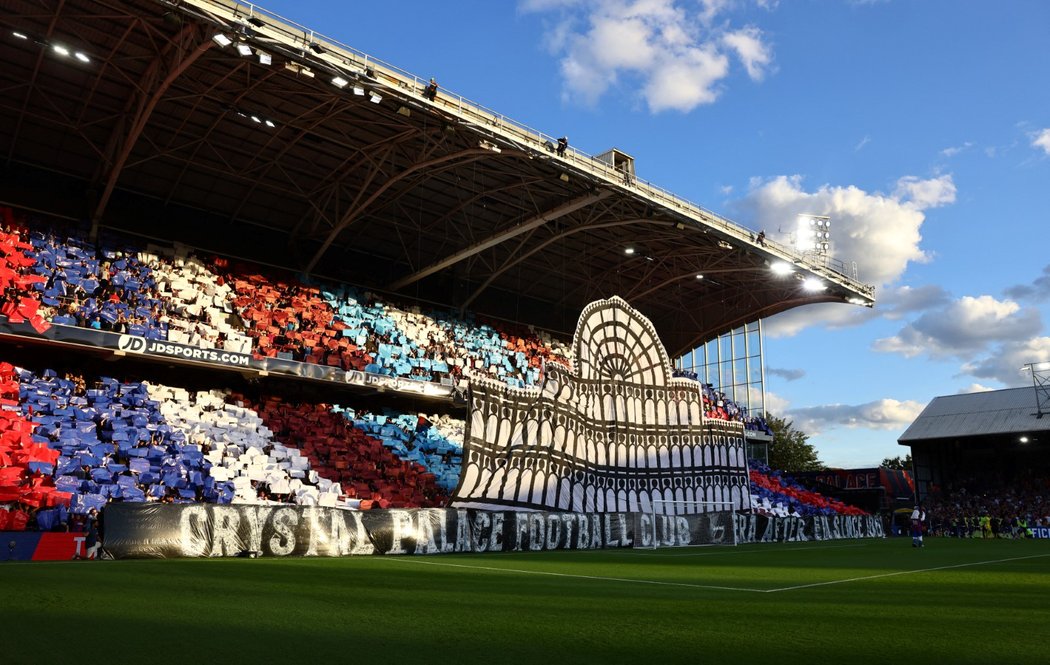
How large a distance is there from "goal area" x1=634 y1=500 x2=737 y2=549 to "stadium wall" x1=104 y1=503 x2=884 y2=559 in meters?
0.04

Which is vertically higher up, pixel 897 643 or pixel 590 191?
pixel 590 191

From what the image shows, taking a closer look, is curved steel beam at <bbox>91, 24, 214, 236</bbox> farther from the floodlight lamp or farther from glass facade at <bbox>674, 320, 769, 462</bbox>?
glass facade at <bbox>674, 320, 769, 462</bbox>

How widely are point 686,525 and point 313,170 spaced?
22.1 meters

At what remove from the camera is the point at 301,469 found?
29422 millimetres

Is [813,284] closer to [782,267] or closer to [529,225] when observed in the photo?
[782,267]

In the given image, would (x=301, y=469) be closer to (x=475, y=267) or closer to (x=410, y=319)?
(x=410, y=319)

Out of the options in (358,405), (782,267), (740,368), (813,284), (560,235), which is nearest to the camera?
(358,405)

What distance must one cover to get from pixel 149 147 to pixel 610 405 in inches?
878

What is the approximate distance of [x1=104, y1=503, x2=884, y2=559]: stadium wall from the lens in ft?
55.5

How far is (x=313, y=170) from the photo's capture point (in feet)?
112

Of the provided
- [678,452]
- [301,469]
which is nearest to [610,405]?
[678,452]

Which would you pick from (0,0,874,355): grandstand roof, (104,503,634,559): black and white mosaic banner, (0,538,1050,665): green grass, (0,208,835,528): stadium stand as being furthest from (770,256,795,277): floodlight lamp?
(0,538,1050,665): green grass

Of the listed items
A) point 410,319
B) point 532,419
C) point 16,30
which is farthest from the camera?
point 410,319

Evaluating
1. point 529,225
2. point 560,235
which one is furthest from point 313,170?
point 560,235
